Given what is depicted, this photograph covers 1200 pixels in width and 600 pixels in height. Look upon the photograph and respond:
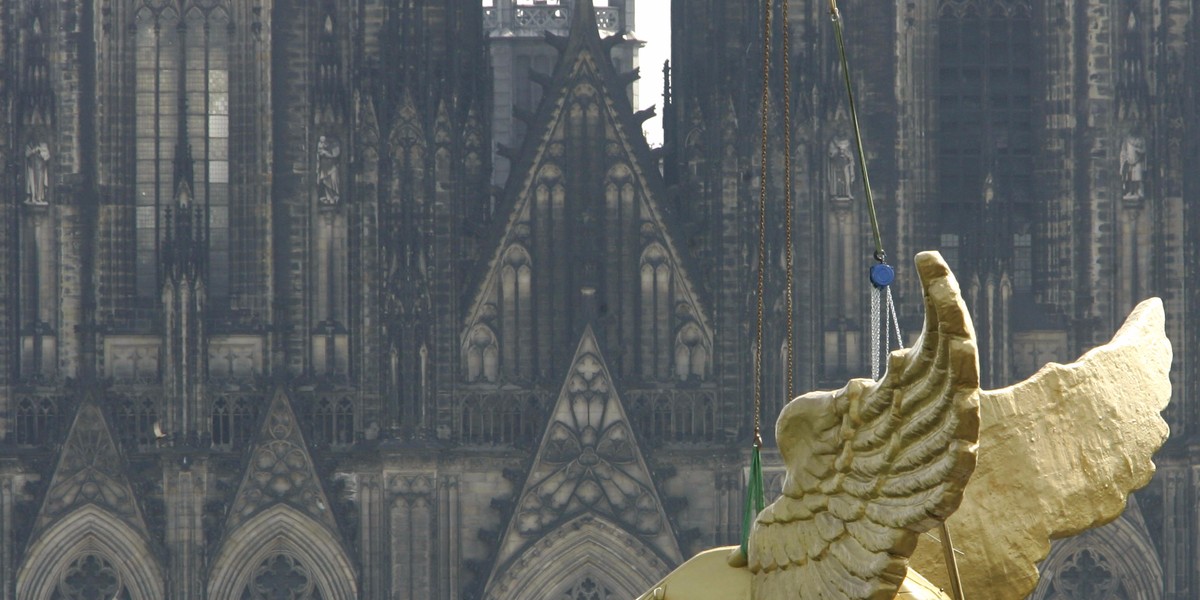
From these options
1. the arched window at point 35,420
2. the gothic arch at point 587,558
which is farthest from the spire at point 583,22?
the arched window at point 35,420

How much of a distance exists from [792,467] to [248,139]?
Answer: 88.8 feet

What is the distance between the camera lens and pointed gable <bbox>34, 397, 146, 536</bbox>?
1308 inches

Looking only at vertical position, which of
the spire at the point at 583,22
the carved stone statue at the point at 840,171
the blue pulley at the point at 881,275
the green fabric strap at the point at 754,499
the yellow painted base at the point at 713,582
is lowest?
the yellow painted base at the point at 713,582

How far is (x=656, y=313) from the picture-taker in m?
34.1

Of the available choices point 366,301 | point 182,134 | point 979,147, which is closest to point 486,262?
point 366,301

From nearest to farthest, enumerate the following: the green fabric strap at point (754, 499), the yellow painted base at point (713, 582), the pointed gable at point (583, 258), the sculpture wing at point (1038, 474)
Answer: the yellow painted base at point (713, 582) → the green fabric strap at point (754, 499) → the sculpture wing at point (1038, 474) → the pointed gable at point (583, 258)

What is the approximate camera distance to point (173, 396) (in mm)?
33750

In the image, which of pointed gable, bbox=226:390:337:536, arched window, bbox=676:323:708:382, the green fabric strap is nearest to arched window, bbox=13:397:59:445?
pointed gable, bbox=226:390:337:536

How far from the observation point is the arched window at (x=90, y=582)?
3334cm

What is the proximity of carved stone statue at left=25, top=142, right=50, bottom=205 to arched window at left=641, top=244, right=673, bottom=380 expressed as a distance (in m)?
7.78

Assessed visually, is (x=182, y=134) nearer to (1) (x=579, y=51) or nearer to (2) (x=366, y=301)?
(2) (x=366, y=301)

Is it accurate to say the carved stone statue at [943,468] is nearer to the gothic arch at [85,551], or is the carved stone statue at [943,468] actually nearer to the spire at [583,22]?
the spire at [583,22]

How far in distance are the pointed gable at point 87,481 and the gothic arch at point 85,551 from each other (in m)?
0.10

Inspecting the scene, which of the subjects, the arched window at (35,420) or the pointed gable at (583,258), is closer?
the arched window at (35,420)
